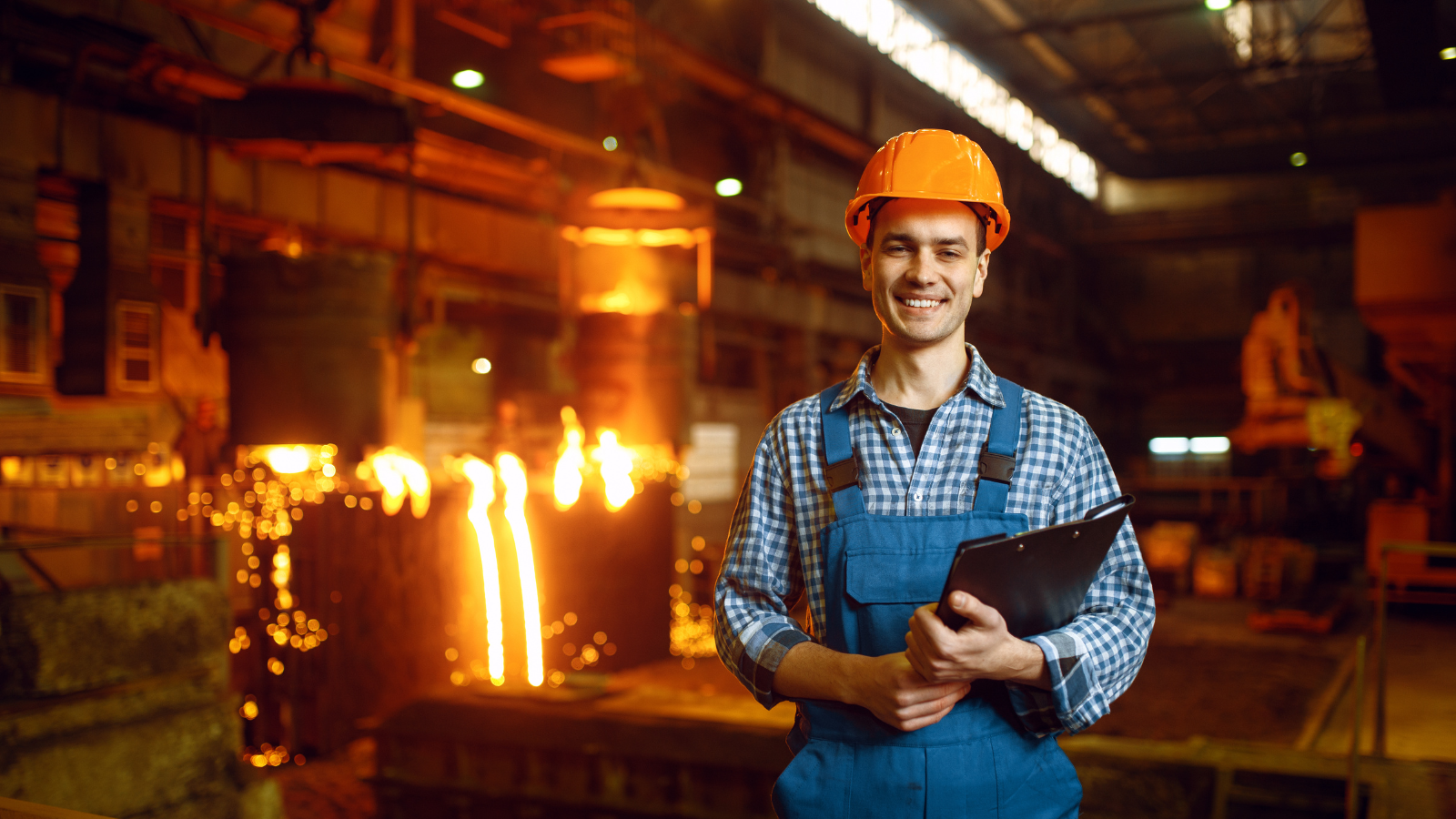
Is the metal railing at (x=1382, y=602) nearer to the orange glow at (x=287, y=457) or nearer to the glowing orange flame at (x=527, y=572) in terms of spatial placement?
the orange glow at (x=287, y=457)

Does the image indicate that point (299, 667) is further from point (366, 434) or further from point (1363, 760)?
point (1363, 760)


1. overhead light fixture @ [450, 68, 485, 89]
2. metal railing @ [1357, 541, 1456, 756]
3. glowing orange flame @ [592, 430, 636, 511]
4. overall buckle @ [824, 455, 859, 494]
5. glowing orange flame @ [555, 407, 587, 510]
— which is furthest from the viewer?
overhead light fixture @ [450, 68, 485, 89]

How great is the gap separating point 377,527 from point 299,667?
3.59ft

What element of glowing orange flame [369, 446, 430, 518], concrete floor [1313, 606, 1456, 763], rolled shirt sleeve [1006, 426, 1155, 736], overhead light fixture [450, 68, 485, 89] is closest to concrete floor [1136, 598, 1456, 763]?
concrete floor [1313, 606, 1456, 763]

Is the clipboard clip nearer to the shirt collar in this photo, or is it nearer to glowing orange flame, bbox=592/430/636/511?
the shirt collar

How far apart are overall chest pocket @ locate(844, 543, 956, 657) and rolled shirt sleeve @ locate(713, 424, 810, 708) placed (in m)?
0.12

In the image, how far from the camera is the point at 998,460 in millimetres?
1690

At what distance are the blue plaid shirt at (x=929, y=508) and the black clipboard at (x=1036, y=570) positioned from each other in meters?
0.05

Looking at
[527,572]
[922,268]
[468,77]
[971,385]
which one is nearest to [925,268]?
[922,268]

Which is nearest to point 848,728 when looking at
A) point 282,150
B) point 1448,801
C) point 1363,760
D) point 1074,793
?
point 1074,793

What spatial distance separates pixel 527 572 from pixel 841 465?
672cm

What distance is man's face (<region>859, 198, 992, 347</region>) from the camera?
1.75m

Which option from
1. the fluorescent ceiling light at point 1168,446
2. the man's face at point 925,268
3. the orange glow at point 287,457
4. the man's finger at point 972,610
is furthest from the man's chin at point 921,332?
the fluorescent ceiling light at point 1168,446

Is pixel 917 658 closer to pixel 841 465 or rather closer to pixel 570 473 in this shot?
pixel 841 465
